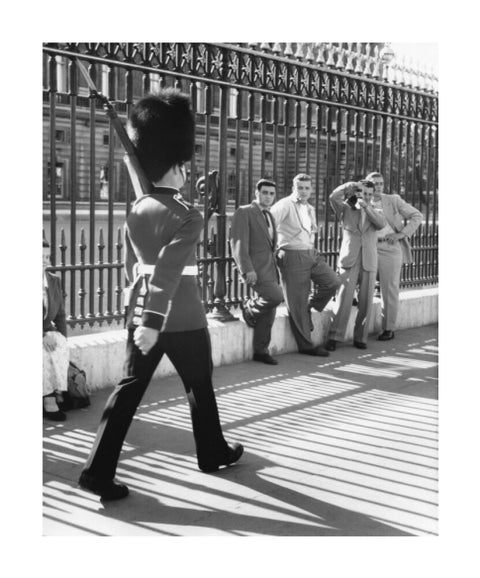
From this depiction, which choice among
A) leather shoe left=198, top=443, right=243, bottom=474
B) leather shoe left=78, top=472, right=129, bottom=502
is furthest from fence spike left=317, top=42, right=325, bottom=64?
leather shoe left=78, top=472, right=129, bottom=502

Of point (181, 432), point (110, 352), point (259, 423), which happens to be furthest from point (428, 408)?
point (110, 352)

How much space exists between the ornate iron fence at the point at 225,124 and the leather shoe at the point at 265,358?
546 mm

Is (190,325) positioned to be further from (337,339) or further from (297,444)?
(337,339)

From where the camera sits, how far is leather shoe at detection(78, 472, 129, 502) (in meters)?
4.34

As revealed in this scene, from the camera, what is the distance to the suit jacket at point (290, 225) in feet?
28.3

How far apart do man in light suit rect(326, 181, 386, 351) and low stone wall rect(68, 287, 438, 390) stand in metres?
0.29

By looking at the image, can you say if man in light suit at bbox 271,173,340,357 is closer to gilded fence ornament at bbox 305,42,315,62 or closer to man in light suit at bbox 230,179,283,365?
man in light suit at bbox 230,179,283,365

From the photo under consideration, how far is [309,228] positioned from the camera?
8.73 m

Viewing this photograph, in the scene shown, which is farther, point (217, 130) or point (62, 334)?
point (217, 130)

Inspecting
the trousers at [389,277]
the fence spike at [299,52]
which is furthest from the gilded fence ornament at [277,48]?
the trousers at [389,277]

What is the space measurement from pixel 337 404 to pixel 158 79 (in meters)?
3.23

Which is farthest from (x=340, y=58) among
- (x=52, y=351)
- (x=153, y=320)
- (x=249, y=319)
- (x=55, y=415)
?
(x=153, y=320)

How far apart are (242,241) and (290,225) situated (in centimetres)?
82

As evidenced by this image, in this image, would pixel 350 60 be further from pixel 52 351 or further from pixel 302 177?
pixel 52 351
